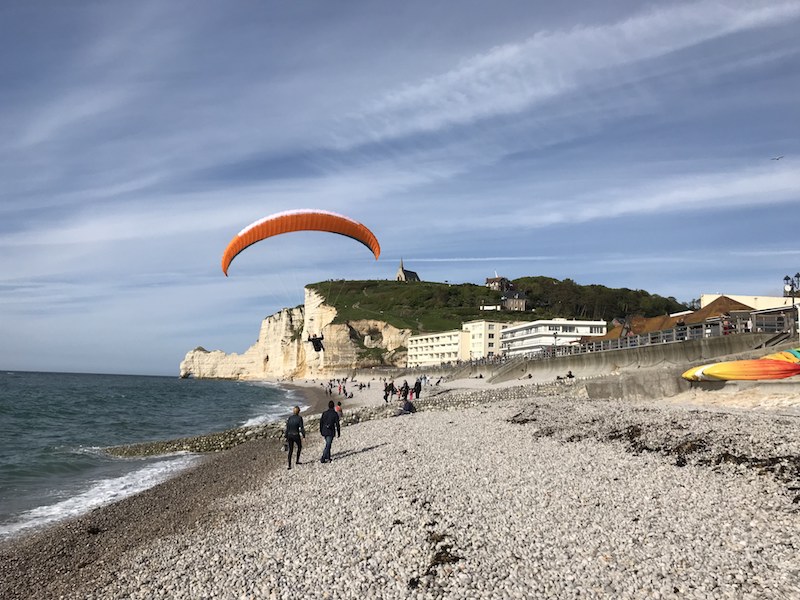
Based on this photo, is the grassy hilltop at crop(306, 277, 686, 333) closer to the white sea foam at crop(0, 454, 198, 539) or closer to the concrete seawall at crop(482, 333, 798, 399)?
the concrete seawall at crop(482, 333, 798, 399)

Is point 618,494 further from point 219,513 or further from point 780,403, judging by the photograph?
point 780,403

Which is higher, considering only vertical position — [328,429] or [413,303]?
[413,303]

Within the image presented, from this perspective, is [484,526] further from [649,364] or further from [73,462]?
[649,364]

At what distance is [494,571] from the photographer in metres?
6.47

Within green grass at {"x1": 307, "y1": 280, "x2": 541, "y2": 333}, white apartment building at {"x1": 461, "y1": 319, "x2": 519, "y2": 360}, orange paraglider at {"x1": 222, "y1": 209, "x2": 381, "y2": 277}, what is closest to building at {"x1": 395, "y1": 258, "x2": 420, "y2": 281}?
green grass at {"x1": 307, "y1": 280, "x2": 541, "y2": 333}

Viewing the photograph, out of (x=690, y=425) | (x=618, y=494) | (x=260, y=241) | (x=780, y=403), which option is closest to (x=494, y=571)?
(x=618, y=494)

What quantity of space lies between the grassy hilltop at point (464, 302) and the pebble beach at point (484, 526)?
319 ft

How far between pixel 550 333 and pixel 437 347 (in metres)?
26.6

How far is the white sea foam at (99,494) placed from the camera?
492 inches

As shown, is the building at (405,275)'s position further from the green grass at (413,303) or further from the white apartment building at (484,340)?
the white apartment building at (484,340)

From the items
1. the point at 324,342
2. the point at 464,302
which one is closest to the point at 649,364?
the point at 324,342

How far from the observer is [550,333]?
260ft

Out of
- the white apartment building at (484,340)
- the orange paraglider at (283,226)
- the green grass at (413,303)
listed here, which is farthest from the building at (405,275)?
the orange paraglider at (283,226)

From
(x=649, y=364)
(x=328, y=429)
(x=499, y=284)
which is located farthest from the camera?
(x=499, y=284)
